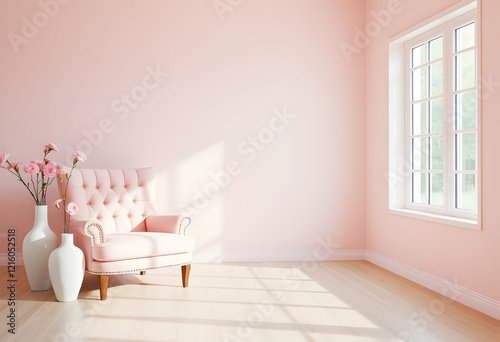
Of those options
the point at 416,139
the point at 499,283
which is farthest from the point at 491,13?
the point at 499,283

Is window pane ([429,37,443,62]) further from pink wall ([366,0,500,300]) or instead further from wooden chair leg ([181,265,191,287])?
wooden chair leg ([181,265,191,287])

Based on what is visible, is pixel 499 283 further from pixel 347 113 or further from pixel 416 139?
pixel 347 113

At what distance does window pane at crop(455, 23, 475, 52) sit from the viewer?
3.41 m

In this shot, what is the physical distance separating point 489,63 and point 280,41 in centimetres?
226

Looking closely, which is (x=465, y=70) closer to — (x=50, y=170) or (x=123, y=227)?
(x=123, y=227)

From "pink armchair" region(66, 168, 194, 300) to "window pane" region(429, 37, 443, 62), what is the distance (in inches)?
102

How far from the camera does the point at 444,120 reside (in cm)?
366

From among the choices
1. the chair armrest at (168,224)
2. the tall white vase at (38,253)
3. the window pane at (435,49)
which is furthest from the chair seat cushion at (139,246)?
the window pane at (435,49)

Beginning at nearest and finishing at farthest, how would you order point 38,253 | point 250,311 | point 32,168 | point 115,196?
point 250,311 → point 32,168 → point 38,253 → point 115,196

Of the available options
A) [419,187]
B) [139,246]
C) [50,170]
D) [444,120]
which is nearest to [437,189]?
[419,187]

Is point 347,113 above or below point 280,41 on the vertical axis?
below

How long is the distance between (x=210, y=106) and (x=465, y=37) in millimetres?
2422

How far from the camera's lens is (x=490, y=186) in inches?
118

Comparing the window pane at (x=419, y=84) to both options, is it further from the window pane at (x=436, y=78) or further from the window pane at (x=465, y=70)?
the window pane at (x=465, y=70)
